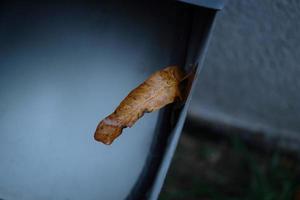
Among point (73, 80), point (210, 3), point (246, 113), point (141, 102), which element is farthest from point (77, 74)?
point (246, 113)

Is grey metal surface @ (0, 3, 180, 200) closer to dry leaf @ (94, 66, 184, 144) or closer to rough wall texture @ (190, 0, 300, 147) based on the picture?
dry leaf @ (94, 66, 184, 144)

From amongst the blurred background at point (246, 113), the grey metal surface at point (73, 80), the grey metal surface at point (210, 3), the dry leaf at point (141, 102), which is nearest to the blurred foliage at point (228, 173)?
the blurred background at point (246, 113)

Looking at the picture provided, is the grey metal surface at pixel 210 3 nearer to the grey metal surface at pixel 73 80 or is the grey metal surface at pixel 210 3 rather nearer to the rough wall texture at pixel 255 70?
the grey metal surface at pixel 73 80

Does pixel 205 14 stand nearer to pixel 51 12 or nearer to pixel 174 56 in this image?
pixel 174 56

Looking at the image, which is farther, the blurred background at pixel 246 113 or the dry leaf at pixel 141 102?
the blurred background at pixel 246 113

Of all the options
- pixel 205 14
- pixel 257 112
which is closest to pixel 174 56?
pixel 205 14

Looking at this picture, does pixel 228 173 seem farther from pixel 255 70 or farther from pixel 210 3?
pixel 210 3

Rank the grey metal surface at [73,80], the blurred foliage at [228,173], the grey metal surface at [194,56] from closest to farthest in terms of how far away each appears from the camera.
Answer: the grey metal surface at [194,56]
the grey metal surface at [73,80]
the blurred foliage at [228,173]
